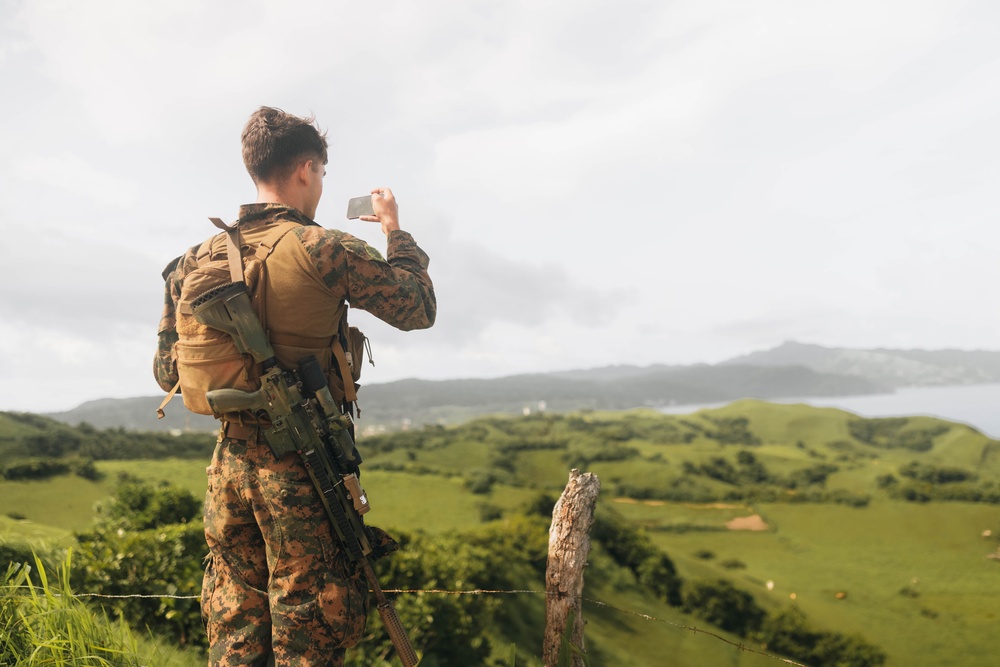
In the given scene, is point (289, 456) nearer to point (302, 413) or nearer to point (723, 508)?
point (302, 413)

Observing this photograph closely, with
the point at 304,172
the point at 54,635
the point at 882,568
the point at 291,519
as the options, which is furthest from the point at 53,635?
the point at 882,568

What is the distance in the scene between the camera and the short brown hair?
306 cm

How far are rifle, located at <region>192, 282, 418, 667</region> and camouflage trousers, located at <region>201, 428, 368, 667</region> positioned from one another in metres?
0.08

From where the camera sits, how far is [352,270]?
2904mm

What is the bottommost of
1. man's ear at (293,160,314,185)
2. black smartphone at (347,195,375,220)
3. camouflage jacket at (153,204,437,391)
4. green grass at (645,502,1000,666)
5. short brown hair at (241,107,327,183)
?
green grass at (645,502,1000,666)

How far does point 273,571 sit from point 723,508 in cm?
8717

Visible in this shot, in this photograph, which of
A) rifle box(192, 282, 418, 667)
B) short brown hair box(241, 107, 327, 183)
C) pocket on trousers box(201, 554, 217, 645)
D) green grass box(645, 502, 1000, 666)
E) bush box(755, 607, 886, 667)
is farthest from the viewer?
green grass box(645, 502, 1000, 666)

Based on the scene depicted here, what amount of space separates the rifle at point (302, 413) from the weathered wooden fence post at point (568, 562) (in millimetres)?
1455

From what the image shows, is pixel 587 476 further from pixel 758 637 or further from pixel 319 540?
pixel 758 637

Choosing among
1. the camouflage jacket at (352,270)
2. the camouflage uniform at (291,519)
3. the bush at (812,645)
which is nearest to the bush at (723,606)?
the bush at (812,645)

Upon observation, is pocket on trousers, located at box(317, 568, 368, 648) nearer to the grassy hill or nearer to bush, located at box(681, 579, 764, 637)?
the grassy hill

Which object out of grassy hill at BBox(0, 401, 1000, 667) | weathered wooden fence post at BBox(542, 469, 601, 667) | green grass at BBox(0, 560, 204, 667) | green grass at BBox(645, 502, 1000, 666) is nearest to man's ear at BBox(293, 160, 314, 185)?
weathered wooden fence post at BBox(542, 469, 601, 667)

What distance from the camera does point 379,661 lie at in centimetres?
676

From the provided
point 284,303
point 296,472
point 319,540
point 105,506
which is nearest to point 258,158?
point 284,303
